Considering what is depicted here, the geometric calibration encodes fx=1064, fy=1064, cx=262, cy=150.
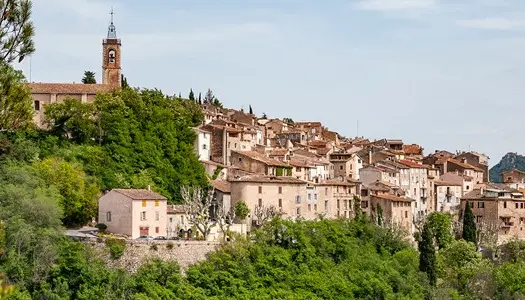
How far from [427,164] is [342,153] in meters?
13.7

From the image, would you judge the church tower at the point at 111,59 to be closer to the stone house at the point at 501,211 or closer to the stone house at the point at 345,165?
the stone house at the point at 345,165

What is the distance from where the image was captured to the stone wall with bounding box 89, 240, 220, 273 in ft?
134

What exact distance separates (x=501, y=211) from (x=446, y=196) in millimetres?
4597

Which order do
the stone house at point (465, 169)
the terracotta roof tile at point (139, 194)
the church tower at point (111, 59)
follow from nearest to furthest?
the terracotta roof tile at point (139, 194) < the church tower at point (111, 59) < the stone house at point (465, 169)

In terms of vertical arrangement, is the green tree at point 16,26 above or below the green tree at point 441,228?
above

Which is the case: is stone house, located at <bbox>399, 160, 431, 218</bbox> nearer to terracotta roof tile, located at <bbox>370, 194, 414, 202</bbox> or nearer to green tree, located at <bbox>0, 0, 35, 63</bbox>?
terracotta roof tile, located at <bbox>370, 194, 414, 202</bbox>

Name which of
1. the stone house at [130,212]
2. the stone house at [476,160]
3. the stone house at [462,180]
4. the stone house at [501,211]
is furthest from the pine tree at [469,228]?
the stone house at [130,212]

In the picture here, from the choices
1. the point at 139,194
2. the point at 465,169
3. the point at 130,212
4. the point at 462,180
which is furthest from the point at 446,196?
A: the point at 130,212

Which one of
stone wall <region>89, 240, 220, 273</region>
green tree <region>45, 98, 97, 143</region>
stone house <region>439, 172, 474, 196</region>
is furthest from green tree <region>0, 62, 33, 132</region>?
stone house <region>439, 172, 474, 196</region>

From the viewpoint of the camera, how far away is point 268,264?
145 ft

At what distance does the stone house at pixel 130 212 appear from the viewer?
4281 centimetres

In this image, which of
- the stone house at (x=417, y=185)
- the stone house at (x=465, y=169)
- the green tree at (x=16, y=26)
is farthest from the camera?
the stone house at (x=465, y=169)

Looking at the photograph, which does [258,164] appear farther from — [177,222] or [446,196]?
[446,196]

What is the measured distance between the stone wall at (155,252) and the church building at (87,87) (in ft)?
44.1
